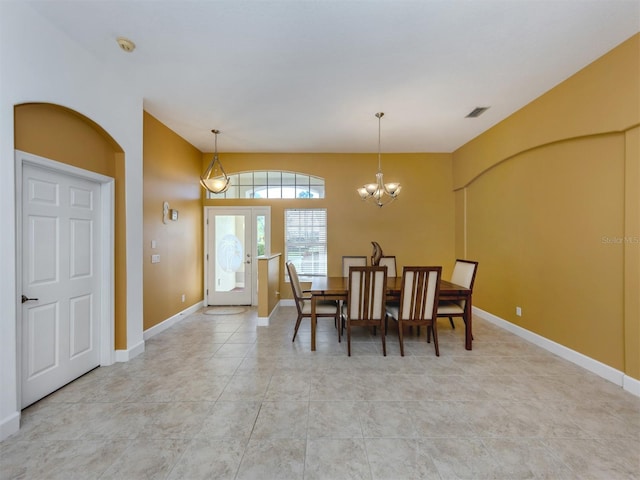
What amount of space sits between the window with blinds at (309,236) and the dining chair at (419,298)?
248cm

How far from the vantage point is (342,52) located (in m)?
2.44

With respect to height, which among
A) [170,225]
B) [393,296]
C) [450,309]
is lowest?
[450,309]

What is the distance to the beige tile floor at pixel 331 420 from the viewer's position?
1.60 meters

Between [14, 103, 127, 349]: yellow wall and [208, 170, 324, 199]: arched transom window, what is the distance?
103 inches

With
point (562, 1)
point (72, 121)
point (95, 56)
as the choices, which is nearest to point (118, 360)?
point (72, 121)

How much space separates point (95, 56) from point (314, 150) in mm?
3369

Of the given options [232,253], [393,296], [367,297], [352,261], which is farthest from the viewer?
[232,253]

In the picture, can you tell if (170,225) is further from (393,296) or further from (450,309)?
(450,309)

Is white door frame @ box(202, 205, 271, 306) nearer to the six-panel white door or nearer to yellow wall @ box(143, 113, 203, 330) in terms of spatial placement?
yellow wall @ box(143, 113, 203, 330)

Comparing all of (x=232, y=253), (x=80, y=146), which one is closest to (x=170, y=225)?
(x=232, y=253)

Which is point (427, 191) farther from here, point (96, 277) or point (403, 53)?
point (96, 277)

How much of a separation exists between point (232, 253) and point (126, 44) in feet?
11.9

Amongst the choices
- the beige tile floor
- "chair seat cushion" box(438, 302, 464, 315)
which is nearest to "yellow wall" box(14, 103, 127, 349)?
the beige tile floor

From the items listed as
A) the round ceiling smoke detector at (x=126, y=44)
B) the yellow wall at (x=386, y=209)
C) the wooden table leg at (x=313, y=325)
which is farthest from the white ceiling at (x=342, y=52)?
the wooden table leg at (x=313, y=325)
